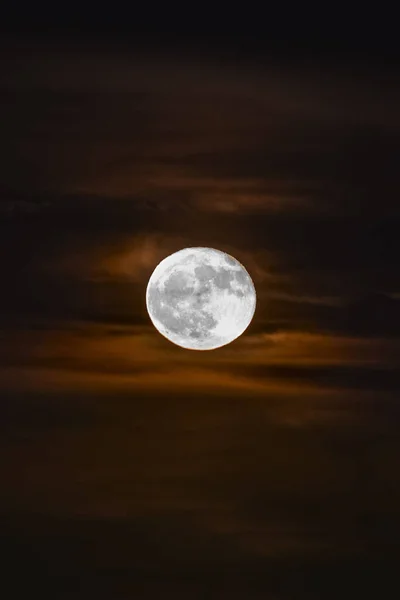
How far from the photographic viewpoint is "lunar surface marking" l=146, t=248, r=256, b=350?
0.89 m

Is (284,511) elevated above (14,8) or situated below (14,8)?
below

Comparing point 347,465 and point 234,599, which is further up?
point 347,465

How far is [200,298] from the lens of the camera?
35.0 inches

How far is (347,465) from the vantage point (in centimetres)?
100

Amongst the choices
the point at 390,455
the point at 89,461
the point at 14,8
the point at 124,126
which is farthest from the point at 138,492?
the point at 14,8

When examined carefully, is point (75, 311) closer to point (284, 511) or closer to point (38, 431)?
point (38, 431)

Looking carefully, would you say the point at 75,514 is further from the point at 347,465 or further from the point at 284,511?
the point at 347,465

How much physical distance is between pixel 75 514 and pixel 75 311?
305 mm

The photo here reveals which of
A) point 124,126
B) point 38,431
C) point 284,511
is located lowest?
point 284,511

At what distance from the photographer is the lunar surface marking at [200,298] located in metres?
0.89

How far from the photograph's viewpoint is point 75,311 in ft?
3.14

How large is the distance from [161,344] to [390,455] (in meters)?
0.38

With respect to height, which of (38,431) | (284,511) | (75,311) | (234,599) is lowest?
(234,599)

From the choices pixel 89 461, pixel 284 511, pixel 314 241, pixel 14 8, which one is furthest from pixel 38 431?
pixel 14 8
